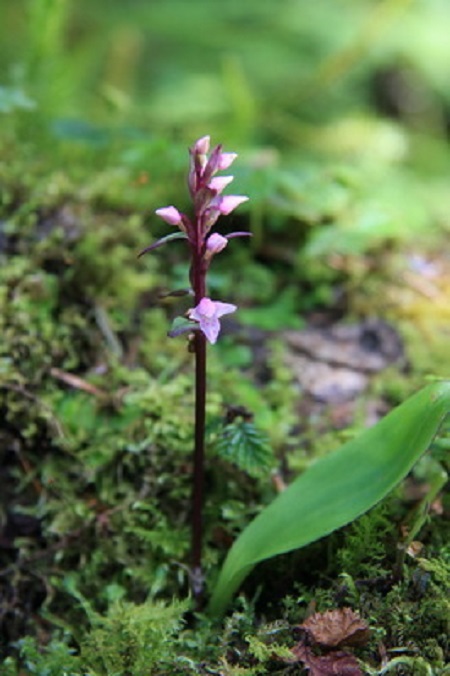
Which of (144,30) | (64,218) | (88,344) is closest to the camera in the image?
(88,344)

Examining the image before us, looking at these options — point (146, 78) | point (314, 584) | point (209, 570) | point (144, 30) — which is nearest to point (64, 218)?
point (209, 570)

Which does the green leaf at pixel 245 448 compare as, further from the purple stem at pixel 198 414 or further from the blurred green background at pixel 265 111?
the blurred green background at pixel 265 111

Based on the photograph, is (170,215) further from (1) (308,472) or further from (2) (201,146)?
(1) (308,472)

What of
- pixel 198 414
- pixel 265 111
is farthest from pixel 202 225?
pixel 265 111

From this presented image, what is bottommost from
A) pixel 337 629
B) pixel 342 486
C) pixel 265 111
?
pixel 337 629

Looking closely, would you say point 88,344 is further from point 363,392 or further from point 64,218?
point 363,392

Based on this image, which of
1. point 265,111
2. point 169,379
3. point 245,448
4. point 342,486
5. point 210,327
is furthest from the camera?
point 265,111

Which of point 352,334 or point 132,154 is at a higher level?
point 132,154
